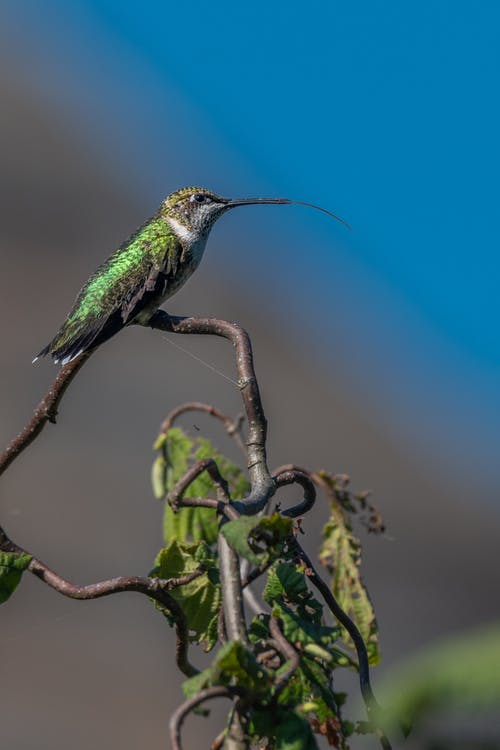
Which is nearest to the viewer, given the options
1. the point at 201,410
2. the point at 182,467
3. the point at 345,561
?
the point at 345,561

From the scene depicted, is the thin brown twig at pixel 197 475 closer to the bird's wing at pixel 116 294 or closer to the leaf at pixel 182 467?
the leaf at pixel 182 467

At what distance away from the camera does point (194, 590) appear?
287 cm

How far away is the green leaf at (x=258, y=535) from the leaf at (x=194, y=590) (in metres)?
0.82

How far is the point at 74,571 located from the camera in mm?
19547

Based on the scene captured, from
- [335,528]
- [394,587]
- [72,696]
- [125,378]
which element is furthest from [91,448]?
[335,528]

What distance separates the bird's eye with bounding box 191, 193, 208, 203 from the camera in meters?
5.45

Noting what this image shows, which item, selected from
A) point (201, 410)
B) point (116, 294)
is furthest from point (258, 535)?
point (116, 294)

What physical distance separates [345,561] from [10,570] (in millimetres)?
1854

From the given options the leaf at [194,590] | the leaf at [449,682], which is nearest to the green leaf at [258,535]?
the leaf at [449,682]

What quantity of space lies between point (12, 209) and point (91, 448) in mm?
23423

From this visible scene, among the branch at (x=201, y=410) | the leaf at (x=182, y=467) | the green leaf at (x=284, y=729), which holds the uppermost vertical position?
the branch at (x=201, y=410)

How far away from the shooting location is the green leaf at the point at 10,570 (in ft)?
8.14

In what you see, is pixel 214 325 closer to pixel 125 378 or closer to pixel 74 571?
pixel 74 571

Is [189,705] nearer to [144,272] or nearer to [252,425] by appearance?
[252,425]
